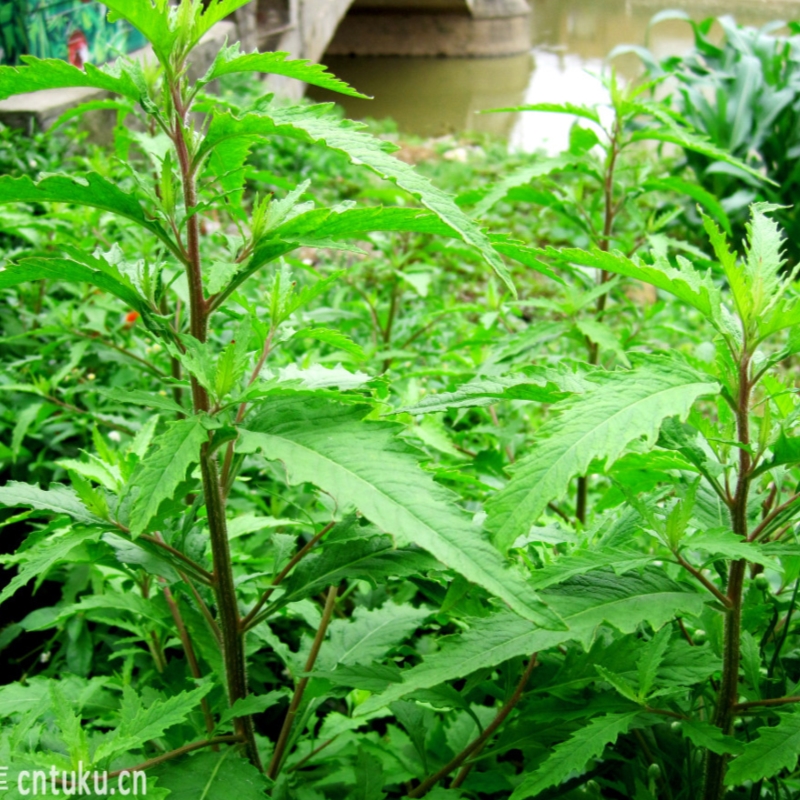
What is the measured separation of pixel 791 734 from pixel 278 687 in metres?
1.12

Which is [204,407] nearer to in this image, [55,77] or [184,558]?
[184,558]

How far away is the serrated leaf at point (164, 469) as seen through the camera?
846mm

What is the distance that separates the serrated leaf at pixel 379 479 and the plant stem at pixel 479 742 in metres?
0.33

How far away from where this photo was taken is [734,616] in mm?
1011

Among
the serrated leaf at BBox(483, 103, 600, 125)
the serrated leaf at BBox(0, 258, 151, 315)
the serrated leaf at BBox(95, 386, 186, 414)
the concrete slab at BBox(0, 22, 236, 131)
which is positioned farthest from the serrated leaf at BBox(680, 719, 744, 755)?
the concrete slab at BBox(0, 22, 236, 131)

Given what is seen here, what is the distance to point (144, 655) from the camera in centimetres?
160

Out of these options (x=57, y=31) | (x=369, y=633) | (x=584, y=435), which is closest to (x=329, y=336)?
(x=584, y=435)

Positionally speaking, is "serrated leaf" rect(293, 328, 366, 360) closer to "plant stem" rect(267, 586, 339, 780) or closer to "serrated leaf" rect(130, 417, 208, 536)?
"serrated leaf" rect(130, 417, 208, 536)

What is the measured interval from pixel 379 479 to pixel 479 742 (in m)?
0.49

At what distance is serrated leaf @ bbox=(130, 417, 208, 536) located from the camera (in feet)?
2.78

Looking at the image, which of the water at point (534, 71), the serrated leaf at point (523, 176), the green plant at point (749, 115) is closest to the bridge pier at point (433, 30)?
the water at point (534, 71)

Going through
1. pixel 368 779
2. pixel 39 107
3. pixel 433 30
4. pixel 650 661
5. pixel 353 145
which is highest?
pixel 433 30

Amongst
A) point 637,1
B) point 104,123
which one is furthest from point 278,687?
point 637,1

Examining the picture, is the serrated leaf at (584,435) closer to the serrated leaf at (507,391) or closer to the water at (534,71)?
the serrated leaf at (507,391)
